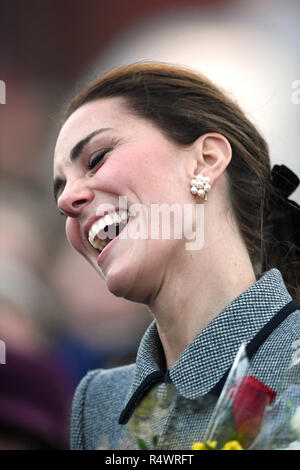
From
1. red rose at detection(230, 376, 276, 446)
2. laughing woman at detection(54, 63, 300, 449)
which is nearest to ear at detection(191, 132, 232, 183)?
laughing woman at detection(54, 63, 300, 449)

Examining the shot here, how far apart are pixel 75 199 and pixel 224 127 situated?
31 cm

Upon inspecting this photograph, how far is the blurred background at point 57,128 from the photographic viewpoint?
225cm

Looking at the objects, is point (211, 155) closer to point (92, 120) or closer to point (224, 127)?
point (224, 127)

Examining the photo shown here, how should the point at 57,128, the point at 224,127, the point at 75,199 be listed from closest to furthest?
the point at 75,199, the point at 224,127, the point at 57,128

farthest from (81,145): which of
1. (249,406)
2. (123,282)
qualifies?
(249,406)

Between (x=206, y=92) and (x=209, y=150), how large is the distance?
0.47 feet

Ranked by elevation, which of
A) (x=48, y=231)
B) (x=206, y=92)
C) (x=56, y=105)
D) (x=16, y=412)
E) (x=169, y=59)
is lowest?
(x=16, y=412)

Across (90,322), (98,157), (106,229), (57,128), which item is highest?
(98,157)

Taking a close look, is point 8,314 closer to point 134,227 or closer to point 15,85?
point 15,85

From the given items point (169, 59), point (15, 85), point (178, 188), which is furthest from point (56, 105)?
point (178, 188)

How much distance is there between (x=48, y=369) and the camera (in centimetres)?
231

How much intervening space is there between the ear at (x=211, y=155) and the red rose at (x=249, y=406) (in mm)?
564

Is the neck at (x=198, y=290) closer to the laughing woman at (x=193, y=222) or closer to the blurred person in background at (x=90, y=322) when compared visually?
the laughing woman at (x=193, y=222)

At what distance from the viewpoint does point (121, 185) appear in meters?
1.16
